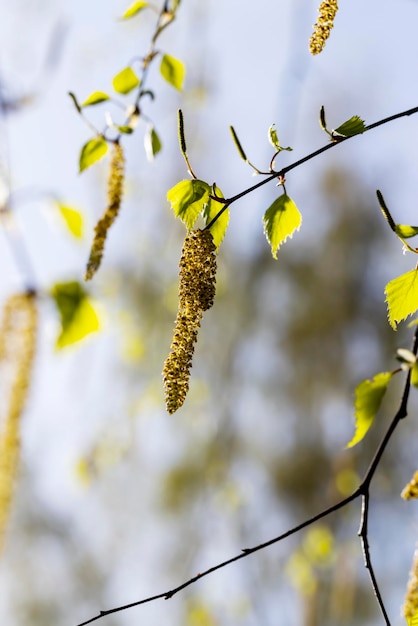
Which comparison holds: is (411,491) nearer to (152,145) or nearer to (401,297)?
(401,297)

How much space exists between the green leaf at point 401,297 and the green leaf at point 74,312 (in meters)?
0.12

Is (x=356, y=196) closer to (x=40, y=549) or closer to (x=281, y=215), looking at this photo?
(x=40, y=549)

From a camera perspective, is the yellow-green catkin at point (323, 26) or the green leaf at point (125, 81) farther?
the green leaf at point (125, 81)

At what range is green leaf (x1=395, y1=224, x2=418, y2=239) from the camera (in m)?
0.29

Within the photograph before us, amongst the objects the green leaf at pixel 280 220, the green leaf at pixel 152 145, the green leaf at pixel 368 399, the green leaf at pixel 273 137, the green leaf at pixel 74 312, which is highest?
the green leaf at pixel 152 145

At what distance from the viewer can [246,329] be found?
2.57m

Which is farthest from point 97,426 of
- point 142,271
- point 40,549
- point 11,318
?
point 11,318

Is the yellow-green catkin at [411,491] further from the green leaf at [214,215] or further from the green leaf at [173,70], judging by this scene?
the green leaf at [173,70]

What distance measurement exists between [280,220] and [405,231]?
5 centimetres

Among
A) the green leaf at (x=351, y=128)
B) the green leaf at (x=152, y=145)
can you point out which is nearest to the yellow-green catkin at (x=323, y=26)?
the green leaf at (x=351, y=128)

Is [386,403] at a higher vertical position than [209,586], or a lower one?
higher

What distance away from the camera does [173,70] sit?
424 mm

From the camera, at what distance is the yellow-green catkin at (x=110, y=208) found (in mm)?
342

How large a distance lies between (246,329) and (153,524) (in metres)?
0.77
